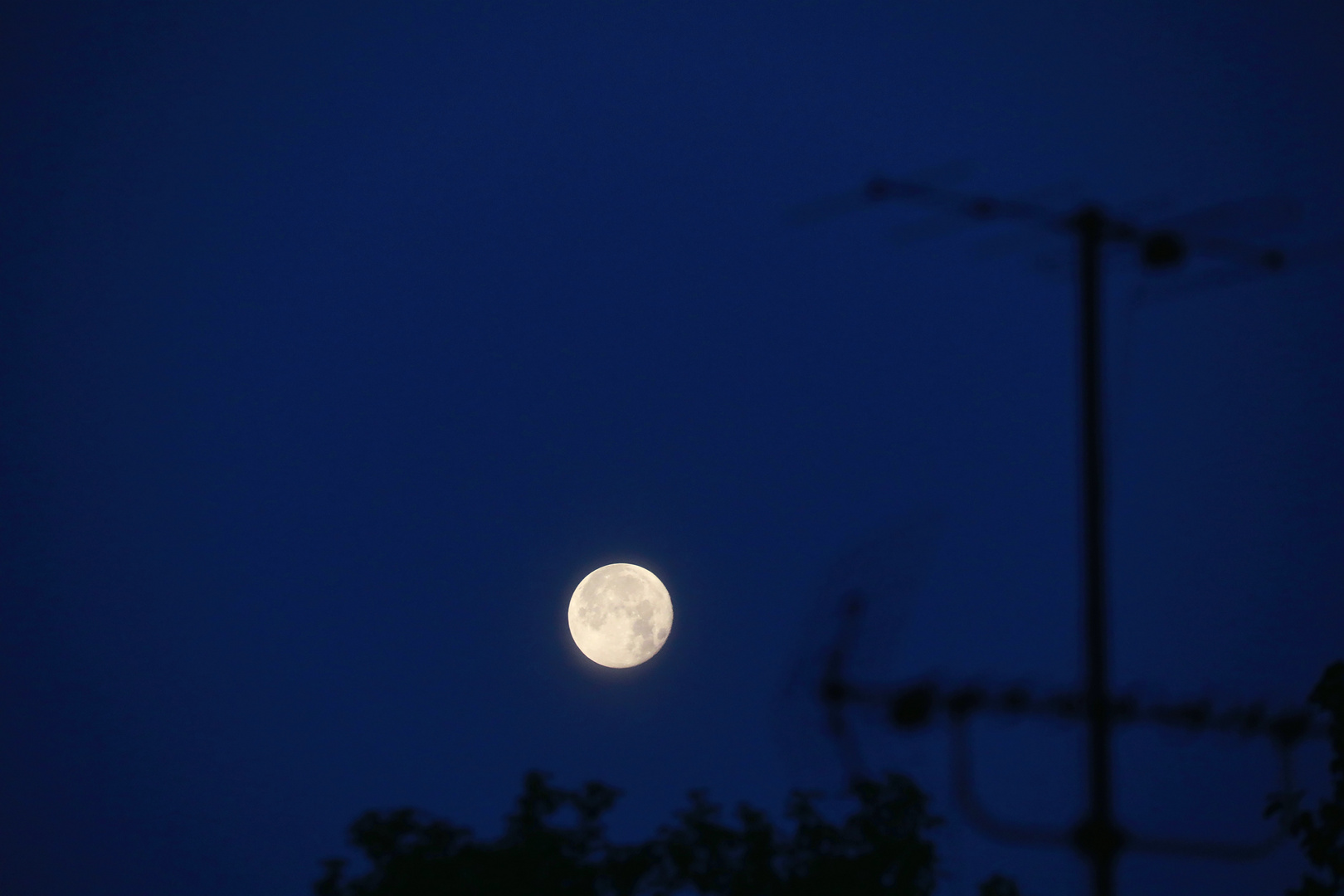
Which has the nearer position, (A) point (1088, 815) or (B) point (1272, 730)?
(A) point (1088, 815)

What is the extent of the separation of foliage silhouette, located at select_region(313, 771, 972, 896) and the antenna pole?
65.5ft

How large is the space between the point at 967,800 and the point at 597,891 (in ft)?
68.3

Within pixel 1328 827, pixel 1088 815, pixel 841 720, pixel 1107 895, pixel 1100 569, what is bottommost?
pixel 1107 895

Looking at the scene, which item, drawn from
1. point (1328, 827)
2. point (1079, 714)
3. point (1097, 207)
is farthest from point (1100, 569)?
point (1328, 827)

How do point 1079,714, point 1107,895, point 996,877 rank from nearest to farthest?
point 1107,895 → point 1079,714 → point 996,877

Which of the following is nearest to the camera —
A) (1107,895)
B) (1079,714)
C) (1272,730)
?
(1107,895)

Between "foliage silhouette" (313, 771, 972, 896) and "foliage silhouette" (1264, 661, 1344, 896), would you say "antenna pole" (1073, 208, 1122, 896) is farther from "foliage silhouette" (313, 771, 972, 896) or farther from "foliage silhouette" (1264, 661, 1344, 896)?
"foliage silhouette" (313, 771, 972, 896)

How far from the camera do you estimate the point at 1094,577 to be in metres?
5.26

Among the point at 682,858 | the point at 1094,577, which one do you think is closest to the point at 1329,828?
the point at 1094,577

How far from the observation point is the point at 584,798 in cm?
2594

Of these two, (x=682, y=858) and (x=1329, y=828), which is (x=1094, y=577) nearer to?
(x=1329, y=828)

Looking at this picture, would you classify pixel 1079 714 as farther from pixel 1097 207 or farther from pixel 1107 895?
pixel 1097 207

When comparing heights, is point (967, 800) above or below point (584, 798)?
below

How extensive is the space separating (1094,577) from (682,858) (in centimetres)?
2131
